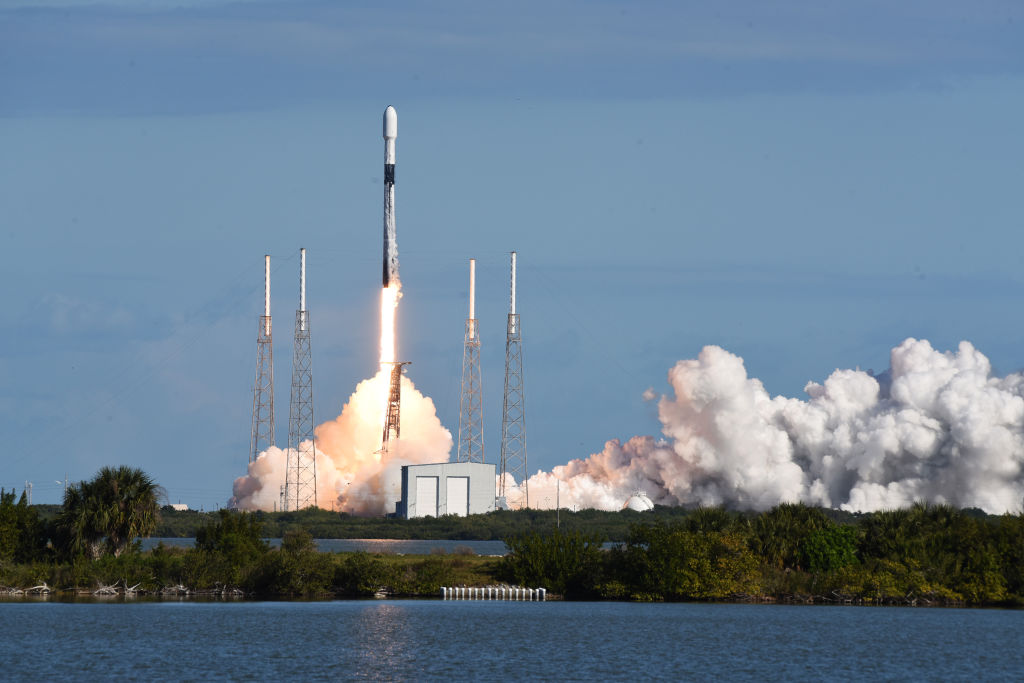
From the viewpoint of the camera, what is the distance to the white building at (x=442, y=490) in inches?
5374

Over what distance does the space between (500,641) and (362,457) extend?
3559 inches

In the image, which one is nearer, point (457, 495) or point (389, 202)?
point (389, 202)

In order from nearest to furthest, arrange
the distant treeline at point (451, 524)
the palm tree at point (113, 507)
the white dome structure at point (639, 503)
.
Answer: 1. the palm tree at point (113, 507)
2. the distant treeline at point (451, 524)
3. the white dome structure at point (639, 503)

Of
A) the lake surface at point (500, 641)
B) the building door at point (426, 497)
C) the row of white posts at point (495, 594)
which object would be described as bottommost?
the lake surface at point (500, 641)

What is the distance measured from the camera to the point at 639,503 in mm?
152125

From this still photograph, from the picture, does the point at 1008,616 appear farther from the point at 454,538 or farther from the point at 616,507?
the point at 616,507

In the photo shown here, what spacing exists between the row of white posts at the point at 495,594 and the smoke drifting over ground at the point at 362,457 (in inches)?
2531

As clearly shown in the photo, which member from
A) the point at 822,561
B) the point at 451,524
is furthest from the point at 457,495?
the point at 822,561

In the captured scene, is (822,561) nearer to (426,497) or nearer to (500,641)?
(500,641)

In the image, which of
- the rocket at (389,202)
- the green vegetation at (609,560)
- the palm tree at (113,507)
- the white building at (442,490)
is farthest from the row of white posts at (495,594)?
the white building at (442,490)

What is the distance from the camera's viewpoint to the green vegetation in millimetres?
71438

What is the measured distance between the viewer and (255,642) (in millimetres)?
56156

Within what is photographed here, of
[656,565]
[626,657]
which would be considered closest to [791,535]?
[656,565]

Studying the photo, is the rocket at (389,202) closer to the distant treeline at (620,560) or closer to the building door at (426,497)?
the building door at (426,497)
